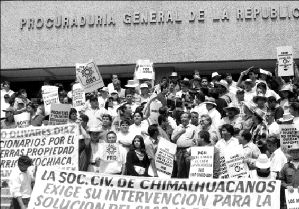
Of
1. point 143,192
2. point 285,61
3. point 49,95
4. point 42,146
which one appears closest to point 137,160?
point 143,192

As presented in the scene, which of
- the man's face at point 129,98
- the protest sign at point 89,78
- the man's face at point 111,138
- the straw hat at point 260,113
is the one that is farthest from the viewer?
the protest sign at point 89,78

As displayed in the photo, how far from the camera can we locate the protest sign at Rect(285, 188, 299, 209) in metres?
10.6

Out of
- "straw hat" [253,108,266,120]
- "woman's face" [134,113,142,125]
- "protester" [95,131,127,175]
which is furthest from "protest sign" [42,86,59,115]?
"straw hat" [253,108,266,120]

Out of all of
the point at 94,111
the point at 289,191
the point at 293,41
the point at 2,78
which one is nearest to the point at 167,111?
the point at 94,111

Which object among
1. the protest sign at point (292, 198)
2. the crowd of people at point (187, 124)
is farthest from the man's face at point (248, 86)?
the protest sign at point (292, 198)

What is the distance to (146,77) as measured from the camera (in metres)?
16.4

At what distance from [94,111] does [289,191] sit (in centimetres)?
500

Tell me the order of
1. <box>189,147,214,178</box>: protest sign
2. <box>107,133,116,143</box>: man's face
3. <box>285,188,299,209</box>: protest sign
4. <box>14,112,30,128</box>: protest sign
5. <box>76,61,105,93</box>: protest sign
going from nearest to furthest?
<box>285,188,299,209</box>: protest sign, <box>189,147,214,178</box>: protest sign, <box>107,133,116,143</box>: man's face, <box>76,61,105,93</box>: protest sign, <box>14,112,30,128</box>: protest sign

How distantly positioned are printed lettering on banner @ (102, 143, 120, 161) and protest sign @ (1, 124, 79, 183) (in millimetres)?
810

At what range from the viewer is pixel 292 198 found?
10625mm

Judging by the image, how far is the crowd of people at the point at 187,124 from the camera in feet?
38.3

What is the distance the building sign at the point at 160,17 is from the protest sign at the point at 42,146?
7.67 metres

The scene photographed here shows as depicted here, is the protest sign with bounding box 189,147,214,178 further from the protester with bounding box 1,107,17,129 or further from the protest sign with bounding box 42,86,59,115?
the protester with bounding box 1,107,17,129

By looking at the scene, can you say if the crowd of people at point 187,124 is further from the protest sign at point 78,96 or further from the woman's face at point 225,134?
the protest sign at point 78,96
